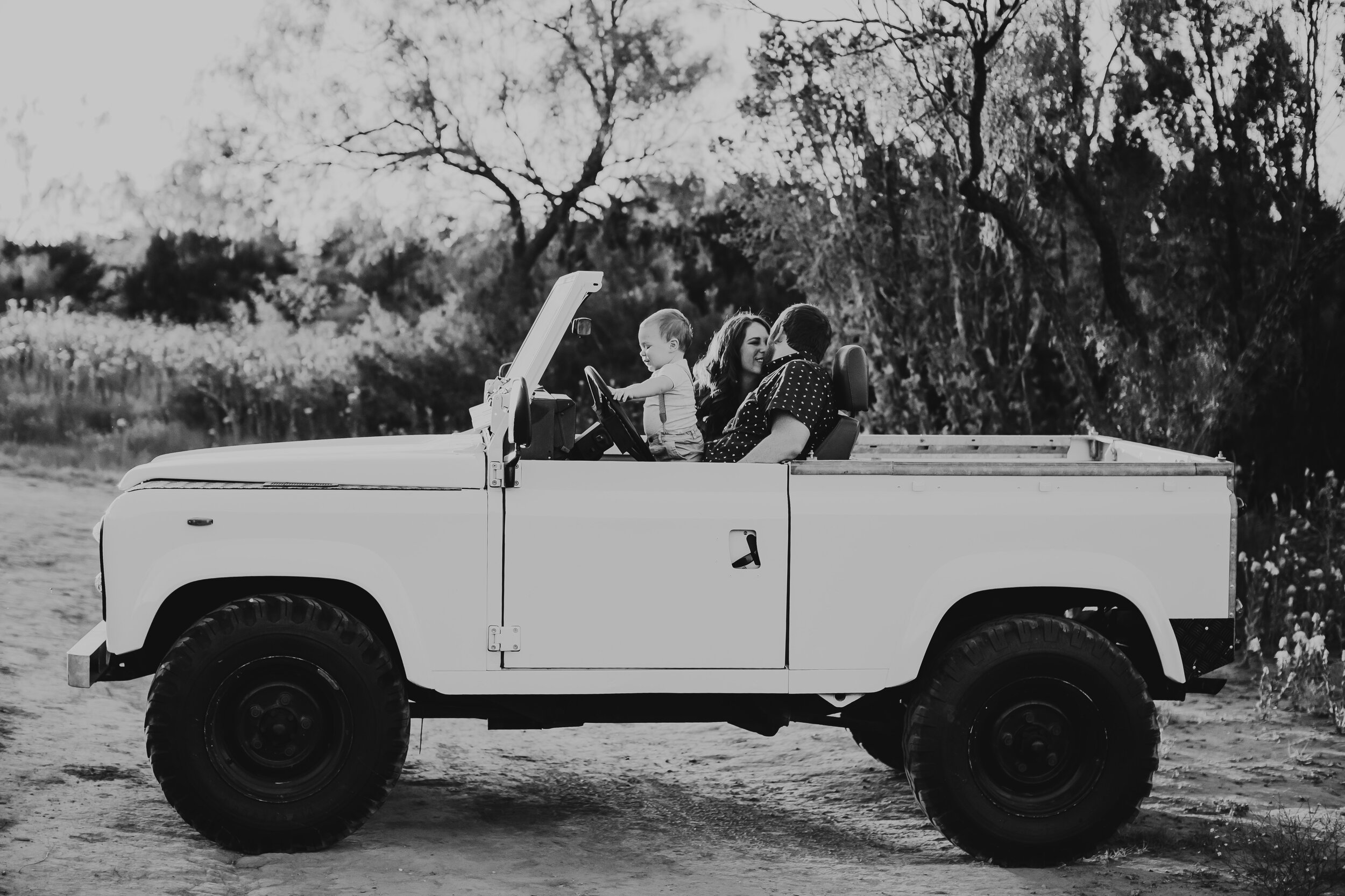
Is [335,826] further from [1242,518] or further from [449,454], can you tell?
[1242,518]

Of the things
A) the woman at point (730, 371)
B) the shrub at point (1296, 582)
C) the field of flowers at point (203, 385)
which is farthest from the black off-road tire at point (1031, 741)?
the field of flowers at point (203, 385)

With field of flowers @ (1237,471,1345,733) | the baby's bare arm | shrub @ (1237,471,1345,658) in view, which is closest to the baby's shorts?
the baby's bare arm

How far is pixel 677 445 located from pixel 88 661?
7.27 ft

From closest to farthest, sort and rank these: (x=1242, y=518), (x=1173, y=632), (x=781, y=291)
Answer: (x=1173, y=632)
(x=1242, y=518)
(x=781, y=291)

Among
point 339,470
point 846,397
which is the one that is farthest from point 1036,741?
point 339,470

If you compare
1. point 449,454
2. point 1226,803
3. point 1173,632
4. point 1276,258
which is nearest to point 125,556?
point 449,454

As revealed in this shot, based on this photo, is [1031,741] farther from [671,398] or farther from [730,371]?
[730,371]

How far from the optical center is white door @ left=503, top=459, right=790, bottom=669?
14.8ft

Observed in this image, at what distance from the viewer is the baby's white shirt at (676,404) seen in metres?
5.32

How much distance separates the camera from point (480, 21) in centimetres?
2003

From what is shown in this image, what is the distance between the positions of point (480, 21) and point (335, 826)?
17.2 meters

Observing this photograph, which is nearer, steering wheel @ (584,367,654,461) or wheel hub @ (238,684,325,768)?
wheel hub @ (238,684,325,768)

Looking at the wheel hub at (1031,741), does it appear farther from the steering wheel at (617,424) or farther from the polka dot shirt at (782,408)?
the steering wheel at (617,424)

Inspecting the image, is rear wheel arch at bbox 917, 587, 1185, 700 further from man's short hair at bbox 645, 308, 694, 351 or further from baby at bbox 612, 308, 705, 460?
man's short hair at bbox 645, 308, 694, 351
